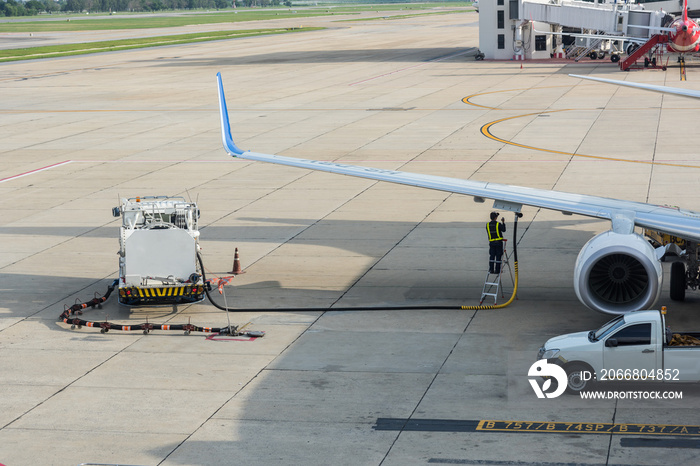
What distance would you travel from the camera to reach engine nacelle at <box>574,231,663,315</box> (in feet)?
62.1

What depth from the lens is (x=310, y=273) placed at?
25.5m

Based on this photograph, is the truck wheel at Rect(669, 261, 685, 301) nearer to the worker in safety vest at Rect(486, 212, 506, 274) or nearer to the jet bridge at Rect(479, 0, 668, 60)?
the worker in safety vest at Rect(486, 212, 506, 274)

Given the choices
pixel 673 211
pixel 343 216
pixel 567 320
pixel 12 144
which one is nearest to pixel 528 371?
pixel 567 320

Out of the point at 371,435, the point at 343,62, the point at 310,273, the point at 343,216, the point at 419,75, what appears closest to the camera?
the point at 371,435

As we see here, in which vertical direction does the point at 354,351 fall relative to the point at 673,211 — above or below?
below

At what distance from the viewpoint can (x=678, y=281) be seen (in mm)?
21859

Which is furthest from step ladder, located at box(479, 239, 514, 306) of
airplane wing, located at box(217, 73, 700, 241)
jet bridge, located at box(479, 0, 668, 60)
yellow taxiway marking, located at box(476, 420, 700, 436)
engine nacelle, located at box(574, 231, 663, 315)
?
jet bridge, located at box(479, 0, 668, 60)

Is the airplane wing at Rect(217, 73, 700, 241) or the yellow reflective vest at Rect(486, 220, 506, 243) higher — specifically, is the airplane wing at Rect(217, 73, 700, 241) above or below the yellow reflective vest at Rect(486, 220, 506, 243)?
above

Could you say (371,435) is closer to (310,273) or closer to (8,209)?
(310,273)

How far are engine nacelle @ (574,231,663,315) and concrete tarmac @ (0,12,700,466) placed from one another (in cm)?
136

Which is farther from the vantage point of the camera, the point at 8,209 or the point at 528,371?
the point at 8,209

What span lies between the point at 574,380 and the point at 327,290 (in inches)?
343

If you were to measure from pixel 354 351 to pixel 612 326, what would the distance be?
5519mm

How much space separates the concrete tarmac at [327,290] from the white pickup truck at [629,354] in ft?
1.61
